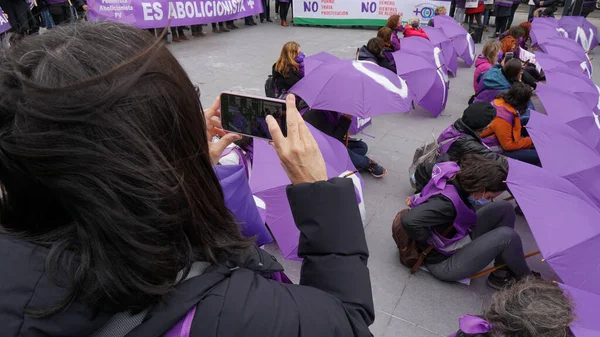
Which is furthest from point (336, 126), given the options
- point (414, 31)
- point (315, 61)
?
point (414, 31)

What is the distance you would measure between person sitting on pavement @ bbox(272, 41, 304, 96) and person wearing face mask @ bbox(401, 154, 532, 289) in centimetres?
259

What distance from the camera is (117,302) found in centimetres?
71

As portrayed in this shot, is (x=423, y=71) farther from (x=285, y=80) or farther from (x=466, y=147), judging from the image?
(x=466, y=147)

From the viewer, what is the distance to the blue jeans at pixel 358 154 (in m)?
4.41

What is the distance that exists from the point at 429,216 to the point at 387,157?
238 centimetres

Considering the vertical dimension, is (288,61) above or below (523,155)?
above

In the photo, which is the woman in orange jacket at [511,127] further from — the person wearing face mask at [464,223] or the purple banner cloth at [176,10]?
the purple banner cloth at [176,10]

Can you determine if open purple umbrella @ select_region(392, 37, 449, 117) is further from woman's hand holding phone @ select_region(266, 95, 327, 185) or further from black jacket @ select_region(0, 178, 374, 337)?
black jacket @ select_region(0, 178, 374, 337)

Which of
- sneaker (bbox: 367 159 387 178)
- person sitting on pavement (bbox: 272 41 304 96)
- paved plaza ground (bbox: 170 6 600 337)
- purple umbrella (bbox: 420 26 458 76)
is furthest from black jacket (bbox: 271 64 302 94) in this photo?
purple umbrella (bbox: 420 26 458 76)

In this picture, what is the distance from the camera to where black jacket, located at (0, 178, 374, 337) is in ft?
2.21

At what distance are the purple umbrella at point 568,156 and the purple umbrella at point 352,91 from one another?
4.11 ft

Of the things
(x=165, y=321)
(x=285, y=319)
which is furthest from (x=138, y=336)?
(x=285, y=319)

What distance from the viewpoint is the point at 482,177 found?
272 cm

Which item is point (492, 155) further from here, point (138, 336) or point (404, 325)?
point (138, 336)
